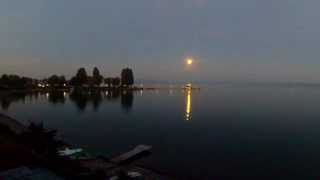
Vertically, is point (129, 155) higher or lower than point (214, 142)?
higher

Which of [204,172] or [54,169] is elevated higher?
[54,169]

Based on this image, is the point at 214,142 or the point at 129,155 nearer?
the point at 129,155

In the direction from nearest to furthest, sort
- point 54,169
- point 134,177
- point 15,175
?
point 15,175, point 54,169, point 134,177

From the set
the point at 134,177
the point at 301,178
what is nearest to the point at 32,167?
the point at 134,177

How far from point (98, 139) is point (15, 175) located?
37.3 meters

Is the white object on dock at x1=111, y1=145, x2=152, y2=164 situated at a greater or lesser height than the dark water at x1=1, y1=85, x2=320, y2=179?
greater

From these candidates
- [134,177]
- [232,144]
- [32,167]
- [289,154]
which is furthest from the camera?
[232,144]

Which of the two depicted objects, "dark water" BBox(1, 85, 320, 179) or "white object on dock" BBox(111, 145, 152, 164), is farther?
"dark water" BBox(1, 85, 320, 179)

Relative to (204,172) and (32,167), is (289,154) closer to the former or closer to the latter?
(204,172)

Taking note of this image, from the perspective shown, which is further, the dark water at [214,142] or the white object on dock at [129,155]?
the dark water at [214,142]

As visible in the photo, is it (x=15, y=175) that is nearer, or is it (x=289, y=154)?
(x=15, y=175)

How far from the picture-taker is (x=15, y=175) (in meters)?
Answer: 24.3

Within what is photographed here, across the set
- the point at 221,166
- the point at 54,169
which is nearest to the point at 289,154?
the point at 221,166

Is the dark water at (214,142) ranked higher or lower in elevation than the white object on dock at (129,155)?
lower
